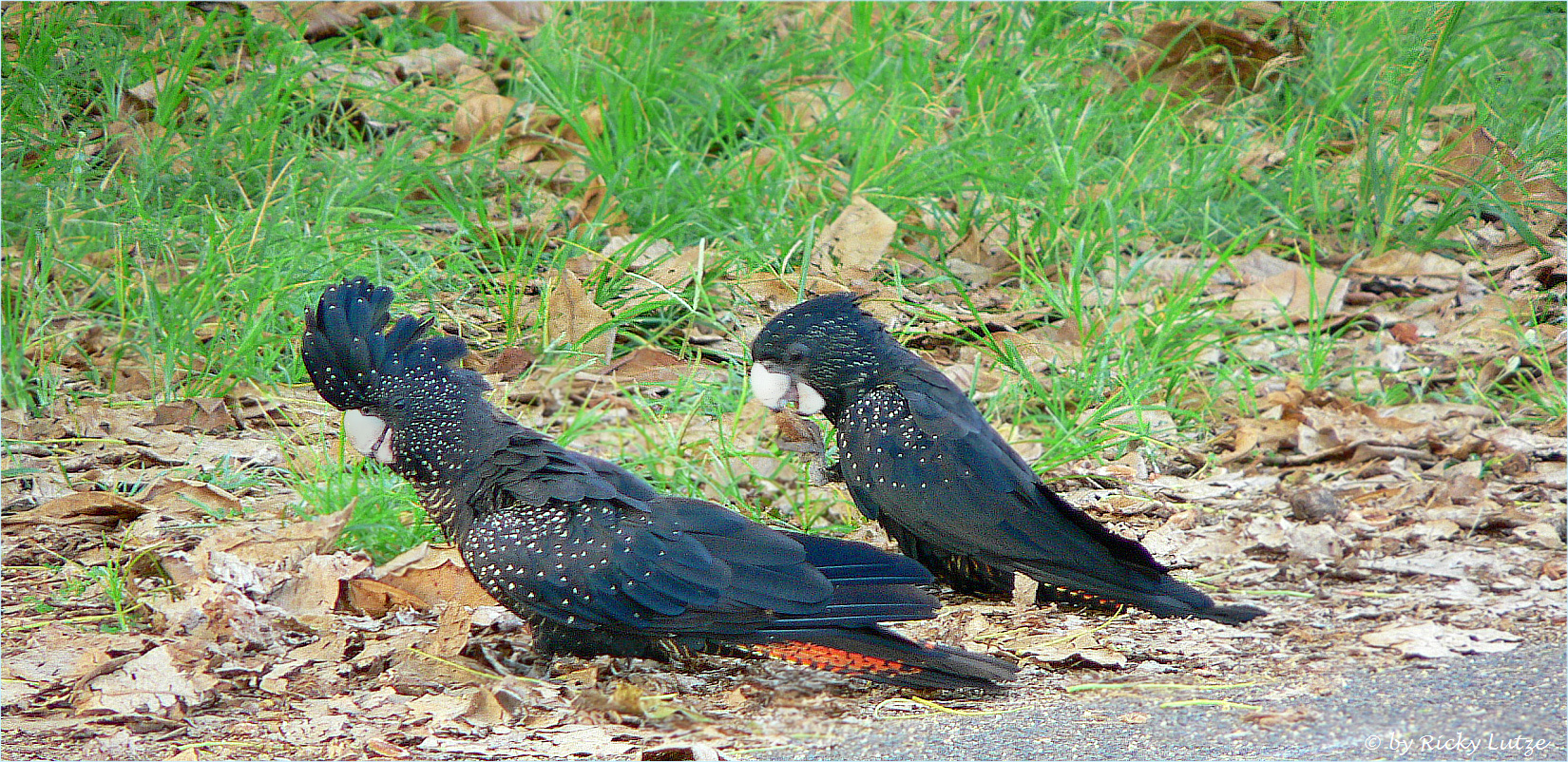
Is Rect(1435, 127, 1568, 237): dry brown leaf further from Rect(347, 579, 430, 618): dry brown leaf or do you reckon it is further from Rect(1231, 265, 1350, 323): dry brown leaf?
Rect(347, 579, 430, 618): dry brown leaf

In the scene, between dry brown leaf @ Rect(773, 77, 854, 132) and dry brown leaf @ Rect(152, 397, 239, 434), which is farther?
dry brown leaf @ Rect(773, 77, 854, 132)

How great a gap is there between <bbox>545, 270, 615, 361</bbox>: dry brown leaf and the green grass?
0.21 feet

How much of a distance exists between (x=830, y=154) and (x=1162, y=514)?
1.72 m

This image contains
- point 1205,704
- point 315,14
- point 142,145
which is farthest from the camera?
point 315,14

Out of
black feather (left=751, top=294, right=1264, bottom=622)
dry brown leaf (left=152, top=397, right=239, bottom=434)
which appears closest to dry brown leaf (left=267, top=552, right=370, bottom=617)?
dry brown leaf (left=152, top=397, right=239, bottom=434)

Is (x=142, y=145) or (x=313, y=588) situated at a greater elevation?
(x=142, y=145)

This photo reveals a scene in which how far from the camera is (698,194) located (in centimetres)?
382

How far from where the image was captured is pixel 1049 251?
3.85 meters

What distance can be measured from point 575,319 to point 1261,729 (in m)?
2.01

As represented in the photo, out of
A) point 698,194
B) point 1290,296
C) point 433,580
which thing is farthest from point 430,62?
point 1290,296

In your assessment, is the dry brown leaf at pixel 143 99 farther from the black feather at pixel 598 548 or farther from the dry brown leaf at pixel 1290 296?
the dry brown leaf at pixel 1290 296

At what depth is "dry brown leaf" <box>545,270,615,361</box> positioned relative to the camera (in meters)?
3.30

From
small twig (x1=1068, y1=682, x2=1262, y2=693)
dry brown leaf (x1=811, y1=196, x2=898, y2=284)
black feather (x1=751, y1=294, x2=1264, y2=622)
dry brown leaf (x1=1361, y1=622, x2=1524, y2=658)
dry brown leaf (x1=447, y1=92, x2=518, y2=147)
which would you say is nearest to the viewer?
small twig (x1=1068, y1=682, x2=1262, y2=693)

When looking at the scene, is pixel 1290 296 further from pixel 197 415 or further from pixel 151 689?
pixel 151 689
